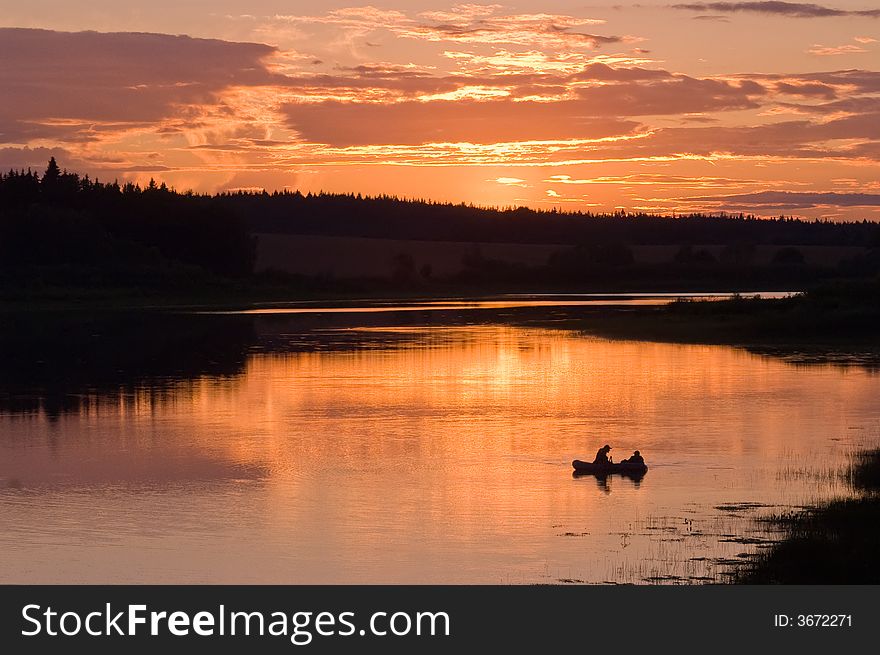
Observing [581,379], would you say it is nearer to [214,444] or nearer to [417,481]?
[214,444]

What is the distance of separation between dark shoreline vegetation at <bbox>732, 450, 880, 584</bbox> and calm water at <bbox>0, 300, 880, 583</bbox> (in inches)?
22.4

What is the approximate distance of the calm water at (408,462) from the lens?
63.6 feet

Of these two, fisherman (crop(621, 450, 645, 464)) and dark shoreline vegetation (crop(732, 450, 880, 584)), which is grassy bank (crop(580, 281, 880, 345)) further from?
dark shoreline vegetation (crop(732, 450, 880, 584))

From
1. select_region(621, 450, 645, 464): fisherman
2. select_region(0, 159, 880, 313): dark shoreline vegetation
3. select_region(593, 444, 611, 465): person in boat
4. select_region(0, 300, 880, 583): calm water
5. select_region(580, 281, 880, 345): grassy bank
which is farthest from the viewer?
select_region(0, 159, 880, 313): dark shoreline vegetation

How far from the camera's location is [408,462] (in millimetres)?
27453

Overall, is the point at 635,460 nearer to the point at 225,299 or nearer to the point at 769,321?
the point at 769,321

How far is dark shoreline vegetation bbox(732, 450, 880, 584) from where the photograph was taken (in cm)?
1711

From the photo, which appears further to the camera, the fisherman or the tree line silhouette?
the tree line silhouette

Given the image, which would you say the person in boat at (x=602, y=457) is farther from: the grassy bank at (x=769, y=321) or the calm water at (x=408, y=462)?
the grassy bank at (x=769, y=321)

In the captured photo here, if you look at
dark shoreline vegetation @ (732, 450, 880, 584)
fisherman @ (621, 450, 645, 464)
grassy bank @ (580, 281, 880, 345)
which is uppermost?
grassy bank @ (580, 281, 880, 345)

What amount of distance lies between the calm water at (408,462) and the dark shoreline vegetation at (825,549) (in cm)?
57

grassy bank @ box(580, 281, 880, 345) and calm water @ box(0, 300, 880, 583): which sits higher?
grassy bank @ box(580, 281, 880, 345)

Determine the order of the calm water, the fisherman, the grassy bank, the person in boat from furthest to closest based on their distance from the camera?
the grassy bank → the person in boat → the fisherman → the calm water

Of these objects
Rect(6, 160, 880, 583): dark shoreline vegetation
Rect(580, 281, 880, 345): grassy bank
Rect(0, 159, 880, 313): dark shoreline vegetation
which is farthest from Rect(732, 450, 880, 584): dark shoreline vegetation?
Rect(0, 159, 880, 313): dark shoreline vegetation
